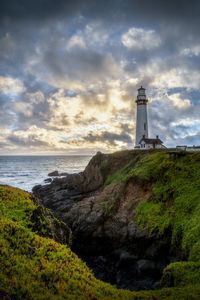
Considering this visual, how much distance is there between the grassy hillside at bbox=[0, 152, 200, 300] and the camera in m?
3.94

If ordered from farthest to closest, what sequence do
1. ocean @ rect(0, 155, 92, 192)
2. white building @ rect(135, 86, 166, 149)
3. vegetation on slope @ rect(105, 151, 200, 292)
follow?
1. ocean @ rect(0, 155, 92, 192)
2. white building @ rect(135, 86, 166, 149)
3. vegetation on slope @ rect(105, 151, 200, 292)

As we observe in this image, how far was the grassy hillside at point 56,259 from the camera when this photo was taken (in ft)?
12.9

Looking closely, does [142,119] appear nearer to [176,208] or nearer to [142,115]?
[142,115]

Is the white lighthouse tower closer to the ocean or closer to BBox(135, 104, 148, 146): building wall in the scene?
BBox(135, 104, 148, 146): building wall

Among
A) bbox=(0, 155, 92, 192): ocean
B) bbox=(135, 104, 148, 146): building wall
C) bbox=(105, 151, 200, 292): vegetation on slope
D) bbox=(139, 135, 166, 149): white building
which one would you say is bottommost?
bbox=(0, 155, 92, 192): ocean

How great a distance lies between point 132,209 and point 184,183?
4667 millimetres

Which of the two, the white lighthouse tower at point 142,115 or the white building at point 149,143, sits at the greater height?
the white lighthouse tower at point 142,115

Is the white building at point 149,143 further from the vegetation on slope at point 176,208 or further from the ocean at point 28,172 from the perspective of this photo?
the ocean at point 28,172

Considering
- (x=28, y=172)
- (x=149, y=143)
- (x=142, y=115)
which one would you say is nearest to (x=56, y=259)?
(x=149, y=143)

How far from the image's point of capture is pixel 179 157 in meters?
Answer: 16.1

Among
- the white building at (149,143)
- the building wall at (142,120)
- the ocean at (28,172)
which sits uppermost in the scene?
the building wall at (142,120)

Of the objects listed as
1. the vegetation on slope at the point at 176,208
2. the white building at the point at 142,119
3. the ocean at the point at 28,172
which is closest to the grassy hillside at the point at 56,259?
the vegetation on slope at the point at 176,208

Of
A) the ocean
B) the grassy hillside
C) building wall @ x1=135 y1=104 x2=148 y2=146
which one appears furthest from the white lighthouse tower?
the grassy hillside

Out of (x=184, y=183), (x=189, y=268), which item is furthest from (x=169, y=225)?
(x=189, y=268)
